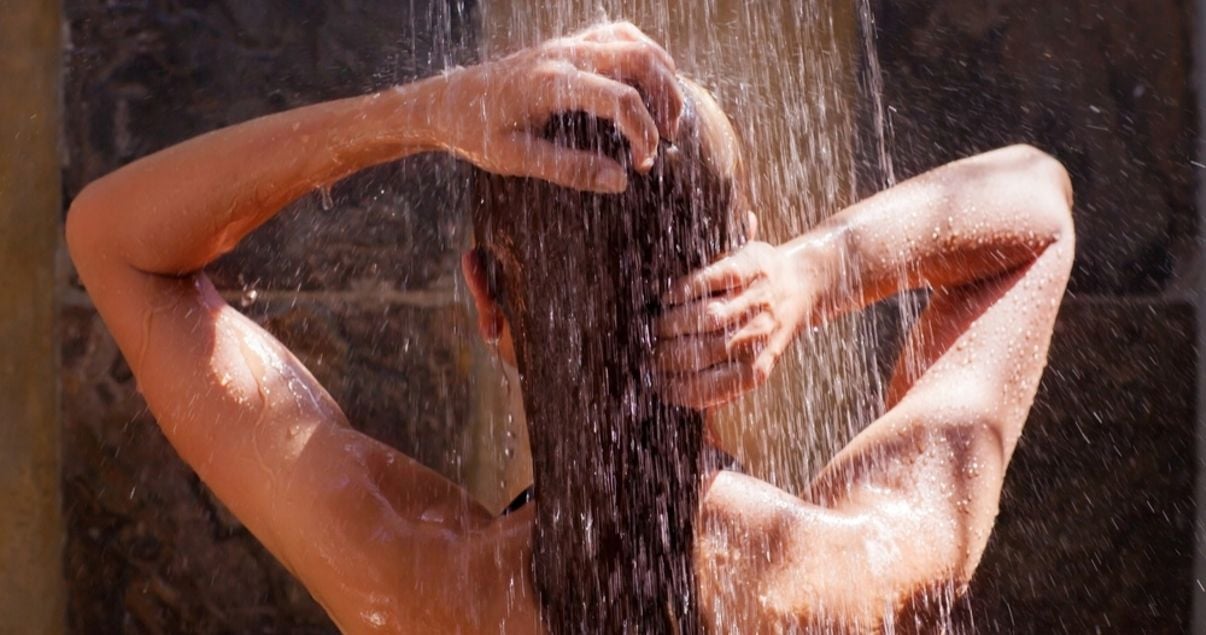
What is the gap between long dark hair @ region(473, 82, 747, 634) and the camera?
1.28 metres

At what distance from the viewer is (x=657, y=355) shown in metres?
1.29

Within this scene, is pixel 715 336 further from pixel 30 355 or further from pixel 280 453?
pixel 30 355

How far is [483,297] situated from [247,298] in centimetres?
116

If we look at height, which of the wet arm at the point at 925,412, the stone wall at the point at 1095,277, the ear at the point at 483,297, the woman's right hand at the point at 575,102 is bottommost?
the stone wall at the point at 1095,277

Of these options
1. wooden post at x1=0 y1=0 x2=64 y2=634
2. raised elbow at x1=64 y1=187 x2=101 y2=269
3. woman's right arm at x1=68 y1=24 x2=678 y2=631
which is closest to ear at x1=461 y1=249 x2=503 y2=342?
woman's right arm at x1=68 y1=24 x2=678 y2=631

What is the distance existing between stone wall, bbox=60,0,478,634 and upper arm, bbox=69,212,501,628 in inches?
32.0

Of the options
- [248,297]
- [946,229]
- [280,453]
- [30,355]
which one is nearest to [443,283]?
[248,297]

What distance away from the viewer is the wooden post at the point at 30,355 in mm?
2410

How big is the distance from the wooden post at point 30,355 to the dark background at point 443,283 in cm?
4

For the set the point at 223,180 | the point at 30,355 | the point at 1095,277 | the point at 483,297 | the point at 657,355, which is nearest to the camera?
the point at 657,355

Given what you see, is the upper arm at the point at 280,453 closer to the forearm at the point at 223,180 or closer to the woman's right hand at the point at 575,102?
the forearm at the point at 223,180

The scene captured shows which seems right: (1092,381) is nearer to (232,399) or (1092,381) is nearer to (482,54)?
(482,54)

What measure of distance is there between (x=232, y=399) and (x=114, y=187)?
1.03 feet

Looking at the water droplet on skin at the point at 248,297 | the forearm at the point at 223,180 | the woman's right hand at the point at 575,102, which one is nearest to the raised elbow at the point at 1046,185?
the woman's right hand at the point at 575,102
